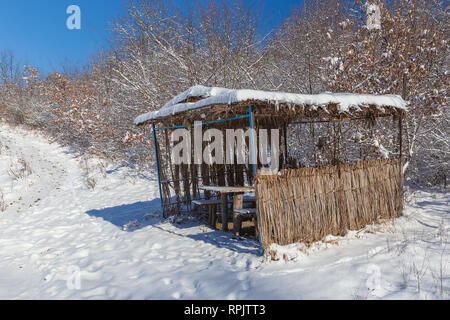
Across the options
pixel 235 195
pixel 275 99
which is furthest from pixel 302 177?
pixel 235 195

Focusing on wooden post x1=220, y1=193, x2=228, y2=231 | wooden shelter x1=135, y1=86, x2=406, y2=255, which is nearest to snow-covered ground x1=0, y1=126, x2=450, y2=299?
wooden post x1=220, y1=193, x2=228, y2=231

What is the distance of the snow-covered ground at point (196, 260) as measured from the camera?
348cm

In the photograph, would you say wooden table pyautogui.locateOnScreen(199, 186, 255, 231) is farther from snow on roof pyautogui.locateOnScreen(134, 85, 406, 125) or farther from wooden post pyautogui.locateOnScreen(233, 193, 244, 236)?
snow on roof pyautogui.locateOnScreen(134, 85, 406, 125)

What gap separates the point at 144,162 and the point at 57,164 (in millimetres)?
4864

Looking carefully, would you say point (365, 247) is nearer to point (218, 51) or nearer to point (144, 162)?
point (218, 51)

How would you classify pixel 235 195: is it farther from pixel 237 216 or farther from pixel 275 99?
pixel 275 99

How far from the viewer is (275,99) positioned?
14.3ft

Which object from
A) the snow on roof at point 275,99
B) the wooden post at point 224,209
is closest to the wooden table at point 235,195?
the wooden post at point 224,209

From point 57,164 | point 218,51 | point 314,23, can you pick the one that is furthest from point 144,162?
point 314,23

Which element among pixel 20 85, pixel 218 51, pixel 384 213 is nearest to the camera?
pixel 384 213

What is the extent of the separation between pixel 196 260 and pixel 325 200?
2.29m

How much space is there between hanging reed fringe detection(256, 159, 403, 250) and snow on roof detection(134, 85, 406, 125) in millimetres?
1055

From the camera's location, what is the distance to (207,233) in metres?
6.29
